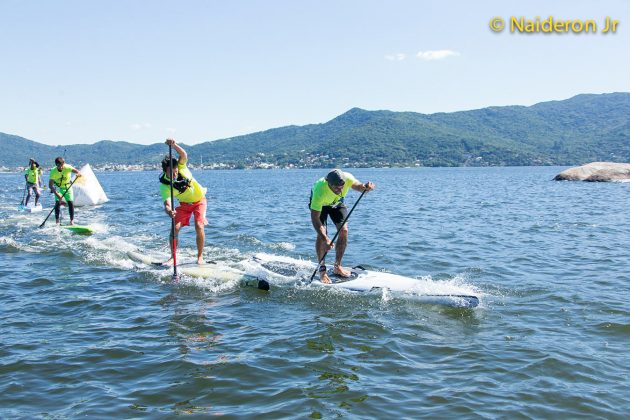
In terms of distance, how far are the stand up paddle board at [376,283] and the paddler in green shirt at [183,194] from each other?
1.69 meters

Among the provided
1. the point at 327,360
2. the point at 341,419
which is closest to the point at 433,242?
the point at 327,360

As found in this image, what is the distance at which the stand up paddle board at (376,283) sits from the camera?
864cm

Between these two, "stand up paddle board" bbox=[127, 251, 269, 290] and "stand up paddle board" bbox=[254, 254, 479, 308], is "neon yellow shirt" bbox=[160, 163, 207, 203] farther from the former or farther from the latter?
"stand up paddle board" bbox=[254, 254, 479, 308]

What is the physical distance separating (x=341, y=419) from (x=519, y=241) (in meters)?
12.5

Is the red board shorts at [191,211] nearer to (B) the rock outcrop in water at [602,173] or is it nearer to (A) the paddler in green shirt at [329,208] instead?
(A) the paddler in green shirt at [329,208]

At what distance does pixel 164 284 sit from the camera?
34.6 ft

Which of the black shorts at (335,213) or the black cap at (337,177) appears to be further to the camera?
the black shorts at (335,213)

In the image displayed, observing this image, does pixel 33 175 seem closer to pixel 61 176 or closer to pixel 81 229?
pixel 61 176

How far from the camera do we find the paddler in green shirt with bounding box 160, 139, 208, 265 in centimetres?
1104

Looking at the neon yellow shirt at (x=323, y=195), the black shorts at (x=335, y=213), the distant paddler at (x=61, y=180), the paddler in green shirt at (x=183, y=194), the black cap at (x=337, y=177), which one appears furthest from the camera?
the distant paddler at (x=61, y=180)

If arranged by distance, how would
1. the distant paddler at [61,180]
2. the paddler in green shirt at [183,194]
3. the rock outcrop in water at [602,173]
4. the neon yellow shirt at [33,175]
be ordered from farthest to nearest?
1. the rock outcrop in water at [602,173]
2. the neon yellow shirt at [33,175]
3. the distant paddler at [61,180]
4. the paddler in green shirt at [183,194]

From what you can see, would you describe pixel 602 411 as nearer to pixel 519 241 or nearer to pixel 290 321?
pixel 290 321

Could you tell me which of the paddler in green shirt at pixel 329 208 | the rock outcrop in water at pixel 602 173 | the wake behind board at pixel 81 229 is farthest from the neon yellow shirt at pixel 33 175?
the rock outcrop in water at pixel 602 173

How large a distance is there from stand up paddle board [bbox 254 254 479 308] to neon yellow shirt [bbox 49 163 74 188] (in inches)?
385
